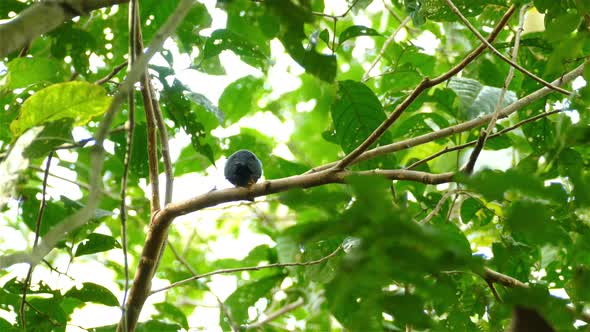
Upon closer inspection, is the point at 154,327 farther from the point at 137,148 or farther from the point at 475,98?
the point at 475,98

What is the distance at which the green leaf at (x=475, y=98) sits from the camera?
2.16 metres

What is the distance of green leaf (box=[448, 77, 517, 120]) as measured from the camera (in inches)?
85.0

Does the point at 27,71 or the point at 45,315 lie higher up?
the point at 27,71

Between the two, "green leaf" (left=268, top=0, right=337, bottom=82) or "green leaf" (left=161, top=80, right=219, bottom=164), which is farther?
"green leaf" (left=161, top=80, right=219, bottom=164)

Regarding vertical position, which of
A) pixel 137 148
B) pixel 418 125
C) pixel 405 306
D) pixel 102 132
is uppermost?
pixel 137 148

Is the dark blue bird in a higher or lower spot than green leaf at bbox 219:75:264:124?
lower

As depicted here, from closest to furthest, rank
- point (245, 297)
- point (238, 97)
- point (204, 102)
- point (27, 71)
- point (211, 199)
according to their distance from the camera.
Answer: point (211, 199) → point (27, 71) → point (204, 102) → point (245, 297) → point (238, 97)

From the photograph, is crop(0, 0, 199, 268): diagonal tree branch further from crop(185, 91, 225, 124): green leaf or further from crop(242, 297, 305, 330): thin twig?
crop(242, 297, 305, 330): thin twig

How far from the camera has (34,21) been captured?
3.72 ft

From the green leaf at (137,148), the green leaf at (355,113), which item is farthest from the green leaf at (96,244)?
the green leaf at (355,113)

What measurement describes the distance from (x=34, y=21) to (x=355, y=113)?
134cm

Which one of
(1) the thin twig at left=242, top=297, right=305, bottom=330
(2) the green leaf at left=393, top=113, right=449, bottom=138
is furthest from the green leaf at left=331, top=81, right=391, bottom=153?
(1) the thin twig at left=242, top=297, right=305, bottom=330

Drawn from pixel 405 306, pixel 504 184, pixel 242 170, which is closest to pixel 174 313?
pixel 242 170

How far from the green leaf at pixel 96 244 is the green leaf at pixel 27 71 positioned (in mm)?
565
